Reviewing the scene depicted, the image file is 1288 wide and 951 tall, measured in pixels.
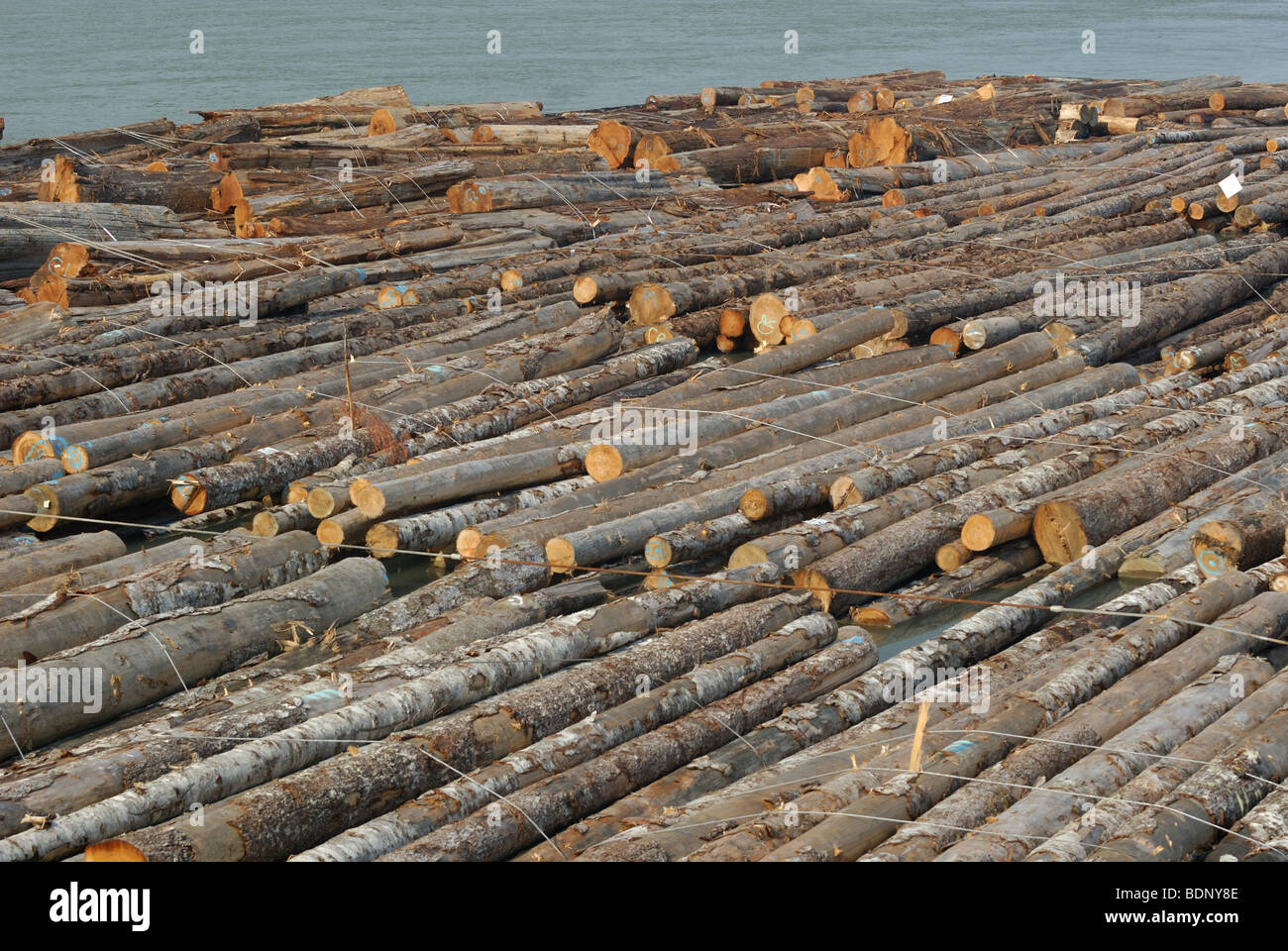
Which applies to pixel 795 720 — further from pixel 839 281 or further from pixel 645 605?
pixel 839 281

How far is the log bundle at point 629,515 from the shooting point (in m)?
6.03

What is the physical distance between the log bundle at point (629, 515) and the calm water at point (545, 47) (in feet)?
64.1

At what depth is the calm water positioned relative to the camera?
1471 inches

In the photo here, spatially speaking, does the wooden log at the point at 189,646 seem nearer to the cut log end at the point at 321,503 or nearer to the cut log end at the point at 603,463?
the cut log end at the point at 321,503

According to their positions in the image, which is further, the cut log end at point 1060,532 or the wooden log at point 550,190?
the wooden log at point 550,190

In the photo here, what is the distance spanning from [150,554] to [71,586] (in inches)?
27.3

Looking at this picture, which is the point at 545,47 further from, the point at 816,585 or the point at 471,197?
the point at 816,585

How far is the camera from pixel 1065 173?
66.6 feet

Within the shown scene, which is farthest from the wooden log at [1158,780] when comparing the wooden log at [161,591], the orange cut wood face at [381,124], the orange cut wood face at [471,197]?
the orange cut wood face at [381,124]

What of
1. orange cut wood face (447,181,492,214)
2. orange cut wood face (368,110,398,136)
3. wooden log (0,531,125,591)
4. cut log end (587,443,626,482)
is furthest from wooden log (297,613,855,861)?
orange cut wood face (368,110,398,136)

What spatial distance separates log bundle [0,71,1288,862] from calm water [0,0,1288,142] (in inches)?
770

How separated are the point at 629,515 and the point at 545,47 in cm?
4235
